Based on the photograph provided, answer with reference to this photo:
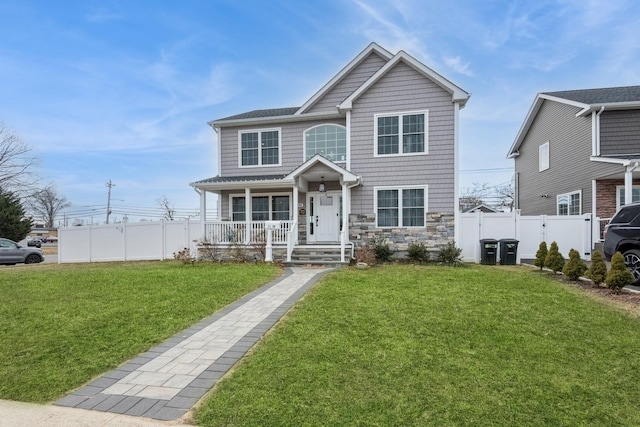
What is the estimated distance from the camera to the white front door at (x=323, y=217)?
14.2 metres

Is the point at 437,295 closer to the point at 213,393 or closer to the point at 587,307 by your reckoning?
the point at 587,307

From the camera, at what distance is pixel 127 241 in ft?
53.3

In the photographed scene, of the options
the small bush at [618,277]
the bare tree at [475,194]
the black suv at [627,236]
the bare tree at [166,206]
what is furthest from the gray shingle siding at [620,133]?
the bare tree at [166,206]

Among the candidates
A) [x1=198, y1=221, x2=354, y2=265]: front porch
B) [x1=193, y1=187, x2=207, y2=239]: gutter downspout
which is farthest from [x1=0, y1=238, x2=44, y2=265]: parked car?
[x1=198, y1=221, x2=354, y2=265]: front porch

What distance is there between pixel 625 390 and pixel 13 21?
17.1 m

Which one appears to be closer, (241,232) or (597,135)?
(597,135)

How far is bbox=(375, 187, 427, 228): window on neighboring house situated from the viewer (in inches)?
521

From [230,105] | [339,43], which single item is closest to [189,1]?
[339,43]

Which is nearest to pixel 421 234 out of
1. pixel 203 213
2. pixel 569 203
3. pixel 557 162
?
pixel 569 203

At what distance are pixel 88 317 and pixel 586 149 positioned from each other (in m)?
17.2

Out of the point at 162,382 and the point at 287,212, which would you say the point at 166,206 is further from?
the point at 162,382

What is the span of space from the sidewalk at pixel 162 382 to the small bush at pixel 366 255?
20.7ft

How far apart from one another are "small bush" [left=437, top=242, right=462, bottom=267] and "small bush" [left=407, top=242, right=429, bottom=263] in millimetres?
507

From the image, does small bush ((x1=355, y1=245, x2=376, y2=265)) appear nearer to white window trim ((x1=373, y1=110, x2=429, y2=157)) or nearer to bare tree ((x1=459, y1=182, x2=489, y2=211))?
white window trim ((x1=373, y1=110, x2=429, y2=157))
